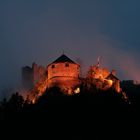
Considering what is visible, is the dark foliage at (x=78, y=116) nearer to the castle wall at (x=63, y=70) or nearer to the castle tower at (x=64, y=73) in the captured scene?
the castle tower at (x=64, y=73)

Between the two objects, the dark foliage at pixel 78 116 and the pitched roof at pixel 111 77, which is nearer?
the dark foliage at pixel 78 116

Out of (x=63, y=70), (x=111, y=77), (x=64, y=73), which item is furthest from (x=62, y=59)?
(x=111, y=77)

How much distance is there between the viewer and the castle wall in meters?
128

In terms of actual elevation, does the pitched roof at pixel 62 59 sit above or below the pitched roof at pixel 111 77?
above

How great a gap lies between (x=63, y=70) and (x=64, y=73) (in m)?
0.95

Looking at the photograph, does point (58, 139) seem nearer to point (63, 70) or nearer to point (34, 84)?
point (63, 70)

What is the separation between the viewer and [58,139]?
10600 centimetres

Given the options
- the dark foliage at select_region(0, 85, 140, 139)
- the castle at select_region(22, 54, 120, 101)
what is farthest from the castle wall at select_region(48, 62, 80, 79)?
the dark foliage at select_region(0, 85, 140, 139)

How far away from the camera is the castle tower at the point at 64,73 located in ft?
412

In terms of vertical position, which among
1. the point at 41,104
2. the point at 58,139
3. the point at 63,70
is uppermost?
the point at 63,70

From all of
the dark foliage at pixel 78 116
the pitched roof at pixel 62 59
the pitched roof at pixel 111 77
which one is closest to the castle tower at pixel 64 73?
the pitched roof at pixel 62 59

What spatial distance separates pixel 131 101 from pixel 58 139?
22238 mm

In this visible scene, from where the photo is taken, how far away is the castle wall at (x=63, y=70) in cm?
12794

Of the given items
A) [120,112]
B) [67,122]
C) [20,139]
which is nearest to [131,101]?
[120,112]
